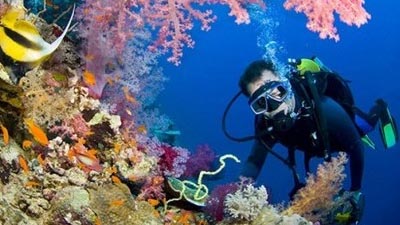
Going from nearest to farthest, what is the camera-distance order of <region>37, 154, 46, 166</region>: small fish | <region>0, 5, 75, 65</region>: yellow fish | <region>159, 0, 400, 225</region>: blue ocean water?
<region>0, 5, 75, 65</region>: yellow fish < <region>37, 154, 46, 166</region>: small fish < <region>159, 0, 400, 225</region>: blue ocean water

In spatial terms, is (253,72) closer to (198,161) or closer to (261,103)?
(261,103)

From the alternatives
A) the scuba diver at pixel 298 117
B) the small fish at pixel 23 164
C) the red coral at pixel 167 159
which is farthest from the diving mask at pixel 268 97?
the small fish at pixel 23 164

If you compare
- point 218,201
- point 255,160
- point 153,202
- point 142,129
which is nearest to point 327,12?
point 218,201

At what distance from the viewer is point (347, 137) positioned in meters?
4.46

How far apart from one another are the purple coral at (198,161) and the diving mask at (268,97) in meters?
0.61

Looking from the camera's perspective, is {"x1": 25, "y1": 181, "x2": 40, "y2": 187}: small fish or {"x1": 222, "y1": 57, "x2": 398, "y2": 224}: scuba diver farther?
{"x1": 222, "y1": 57, "x2": 398, "y2": 224}: scuba diver

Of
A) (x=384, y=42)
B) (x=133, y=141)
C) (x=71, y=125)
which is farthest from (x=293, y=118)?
(x=384, y=42)

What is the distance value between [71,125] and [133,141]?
0.47m

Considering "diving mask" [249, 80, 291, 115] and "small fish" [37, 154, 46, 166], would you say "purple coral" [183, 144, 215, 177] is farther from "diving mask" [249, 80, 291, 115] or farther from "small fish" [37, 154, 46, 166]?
"small fish" [37, 154, 46, 166]

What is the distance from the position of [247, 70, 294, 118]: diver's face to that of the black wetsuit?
0.15 metres

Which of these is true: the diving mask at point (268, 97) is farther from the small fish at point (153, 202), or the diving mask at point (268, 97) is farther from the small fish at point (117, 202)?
the small fish at point (117, 202)

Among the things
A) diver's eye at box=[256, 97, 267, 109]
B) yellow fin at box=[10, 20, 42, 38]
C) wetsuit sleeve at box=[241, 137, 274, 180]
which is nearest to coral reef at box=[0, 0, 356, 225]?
yellow fin at box=[10, 20, 42, 38]

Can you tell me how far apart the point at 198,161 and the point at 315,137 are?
117cm

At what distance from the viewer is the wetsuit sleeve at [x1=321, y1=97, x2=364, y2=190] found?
14.6 feet
